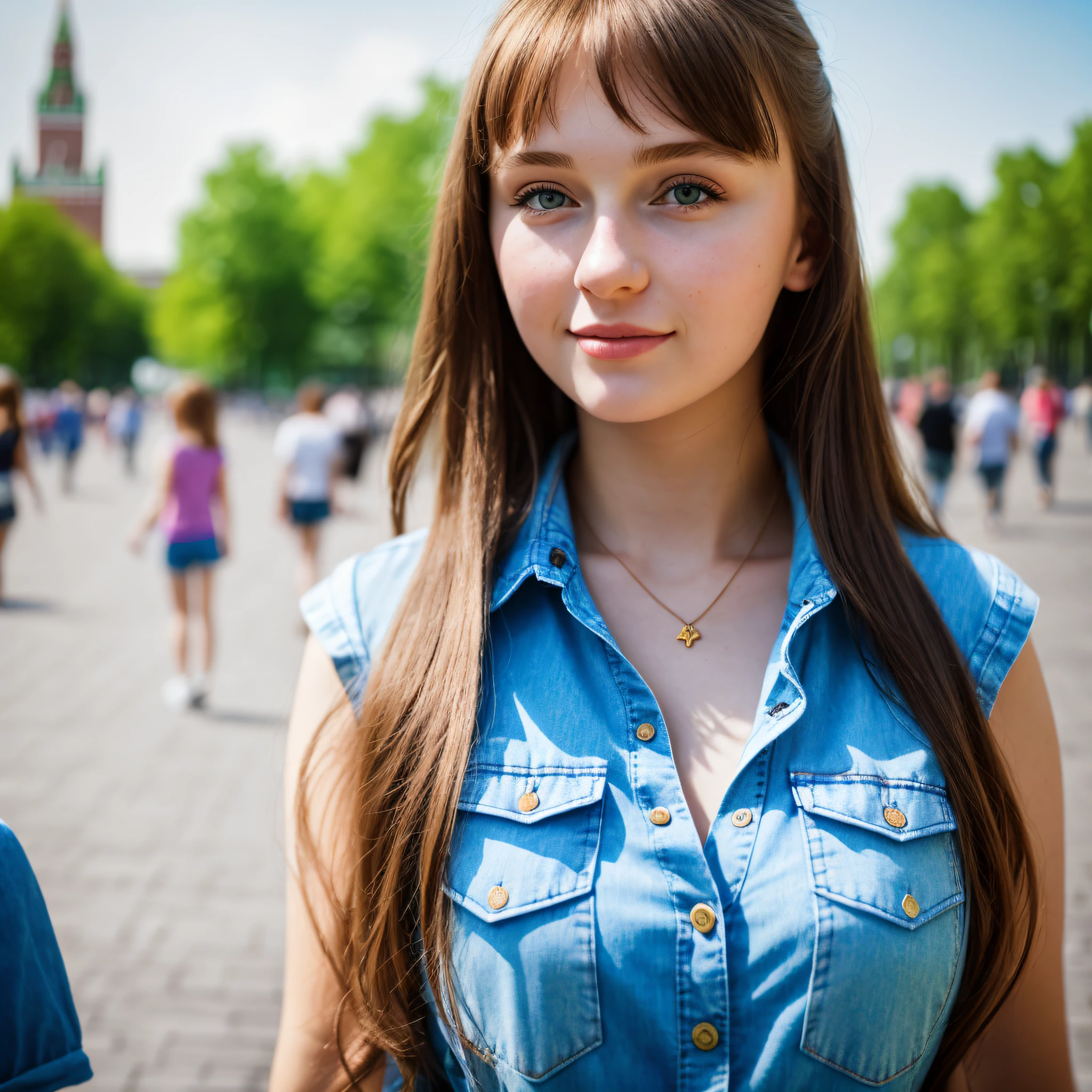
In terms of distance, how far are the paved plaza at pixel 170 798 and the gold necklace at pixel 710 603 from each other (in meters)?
0.61

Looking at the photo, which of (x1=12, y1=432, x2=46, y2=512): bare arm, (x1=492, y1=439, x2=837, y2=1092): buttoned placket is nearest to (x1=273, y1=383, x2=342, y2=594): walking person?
(x1=12, y1=432, x2=46, y2=512): bare arm

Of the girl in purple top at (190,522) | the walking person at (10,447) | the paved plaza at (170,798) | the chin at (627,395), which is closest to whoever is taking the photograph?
the chin at (627,395)

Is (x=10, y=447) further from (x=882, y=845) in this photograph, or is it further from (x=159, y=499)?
(x=882, y=845)

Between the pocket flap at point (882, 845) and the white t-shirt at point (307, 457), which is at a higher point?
the white t-shirt at point (307, 457)

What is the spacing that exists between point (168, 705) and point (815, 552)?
5.83 meters

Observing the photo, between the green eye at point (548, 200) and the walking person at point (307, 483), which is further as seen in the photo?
the walking person at point (307, 483)

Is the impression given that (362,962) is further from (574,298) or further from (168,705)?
(168,705)

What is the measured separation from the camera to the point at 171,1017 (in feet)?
11.3

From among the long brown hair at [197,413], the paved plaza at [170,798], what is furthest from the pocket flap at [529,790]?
the long brown hair at [197,413]

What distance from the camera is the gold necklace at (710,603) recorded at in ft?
5.04

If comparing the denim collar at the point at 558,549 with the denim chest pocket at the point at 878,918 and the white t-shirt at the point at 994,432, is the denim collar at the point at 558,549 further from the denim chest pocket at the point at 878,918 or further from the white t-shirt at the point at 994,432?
the white t-shirt at the point at 994,432

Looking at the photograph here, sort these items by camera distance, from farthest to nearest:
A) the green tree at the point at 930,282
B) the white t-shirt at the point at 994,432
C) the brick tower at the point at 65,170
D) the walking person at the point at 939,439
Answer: the green tree at the point at 930,282 < the white t-shirt at the point at 994,432 < the walking person at the point at 939,439 < the brick tower at the point at 65,170

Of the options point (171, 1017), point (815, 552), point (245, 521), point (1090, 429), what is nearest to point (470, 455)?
point (815, 552)

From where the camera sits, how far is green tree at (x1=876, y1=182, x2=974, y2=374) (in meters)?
43.2
